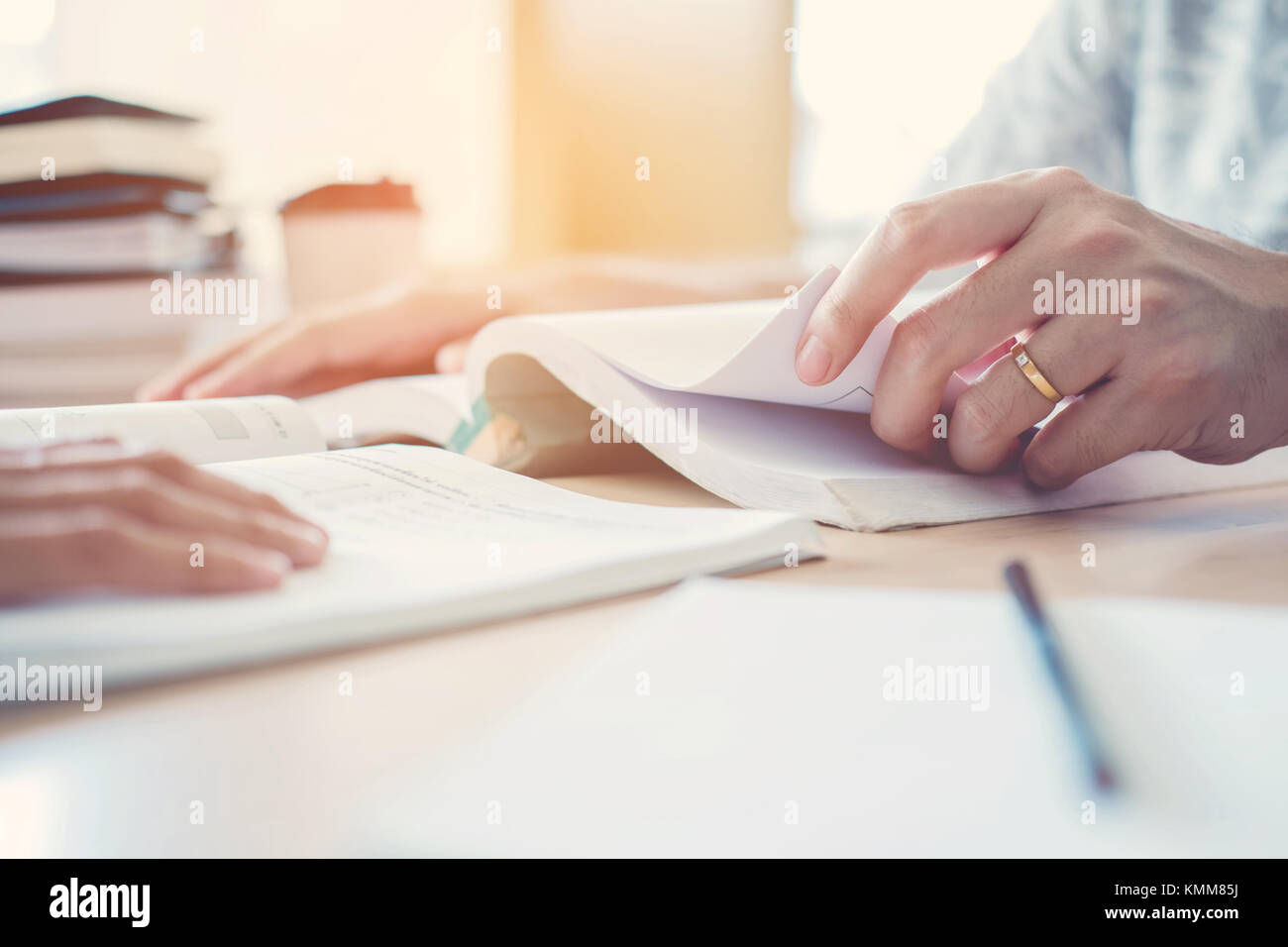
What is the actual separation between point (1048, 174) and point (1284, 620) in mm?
321

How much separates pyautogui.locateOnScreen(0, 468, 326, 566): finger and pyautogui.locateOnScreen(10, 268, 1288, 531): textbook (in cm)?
23

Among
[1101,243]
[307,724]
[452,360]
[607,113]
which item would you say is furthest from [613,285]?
[607,113]

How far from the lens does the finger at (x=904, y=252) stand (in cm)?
52

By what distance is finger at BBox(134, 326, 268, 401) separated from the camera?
2.93 feet

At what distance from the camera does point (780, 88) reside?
3031mm

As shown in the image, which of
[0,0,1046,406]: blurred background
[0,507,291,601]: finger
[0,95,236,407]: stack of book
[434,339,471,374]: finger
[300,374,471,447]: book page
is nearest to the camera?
[0,507,291,601]: finger

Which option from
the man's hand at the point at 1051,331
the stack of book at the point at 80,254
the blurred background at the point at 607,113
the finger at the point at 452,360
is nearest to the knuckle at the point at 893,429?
the man's hand at the point at 1051,331

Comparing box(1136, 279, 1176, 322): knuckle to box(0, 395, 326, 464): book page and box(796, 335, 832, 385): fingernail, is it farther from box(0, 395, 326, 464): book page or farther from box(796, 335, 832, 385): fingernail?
box(0, 395, 326, 464): book page

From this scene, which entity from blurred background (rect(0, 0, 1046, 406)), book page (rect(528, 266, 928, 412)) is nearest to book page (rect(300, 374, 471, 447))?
book page (rect(528, 266, 928, 412))

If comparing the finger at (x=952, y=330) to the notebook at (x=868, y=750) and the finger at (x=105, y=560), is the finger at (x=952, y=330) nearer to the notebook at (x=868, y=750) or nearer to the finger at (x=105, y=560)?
the notebook at (x=868, y=750)

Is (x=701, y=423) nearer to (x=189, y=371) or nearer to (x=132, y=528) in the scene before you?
(x=132, y=528)

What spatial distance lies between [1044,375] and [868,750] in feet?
1.21

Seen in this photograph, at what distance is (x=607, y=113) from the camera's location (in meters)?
3.04

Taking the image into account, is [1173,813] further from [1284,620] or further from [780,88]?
[780,88]
